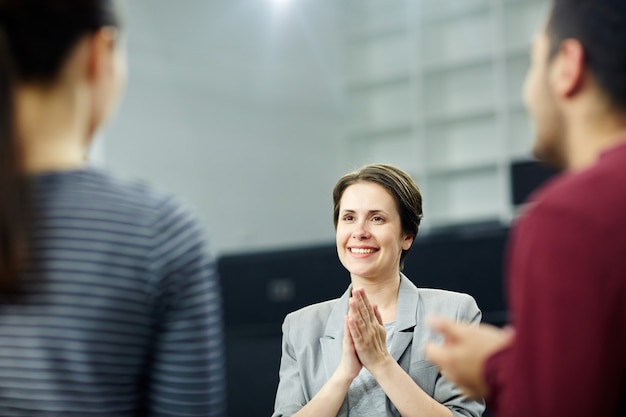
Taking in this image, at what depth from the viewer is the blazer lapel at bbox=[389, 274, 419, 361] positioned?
6.56 feet

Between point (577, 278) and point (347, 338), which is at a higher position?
point (577, 278)

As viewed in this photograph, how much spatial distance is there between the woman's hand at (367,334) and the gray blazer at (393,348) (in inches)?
4.8

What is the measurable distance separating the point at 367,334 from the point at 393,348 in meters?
0.16

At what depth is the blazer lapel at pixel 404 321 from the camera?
2.00m

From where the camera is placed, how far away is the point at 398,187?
2090 millimetres

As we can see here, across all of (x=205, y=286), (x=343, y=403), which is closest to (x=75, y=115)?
(x=205, y=286)

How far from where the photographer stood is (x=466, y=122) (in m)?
8.44

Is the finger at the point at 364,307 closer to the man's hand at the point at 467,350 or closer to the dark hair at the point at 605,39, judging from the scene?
the man's hand at the point at 467,350

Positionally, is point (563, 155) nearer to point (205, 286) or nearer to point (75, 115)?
point (205, 286)

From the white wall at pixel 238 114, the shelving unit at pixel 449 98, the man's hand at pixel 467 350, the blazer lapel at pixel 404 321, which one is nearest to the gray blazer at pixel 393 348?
the blazer lapel at pixel 404 321

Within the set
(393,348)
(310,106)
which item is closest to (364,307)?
(393,348)

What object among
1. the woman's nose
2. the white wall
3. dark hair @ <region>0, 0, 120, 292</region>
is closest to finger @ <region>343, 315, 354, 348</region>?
the woman's nose

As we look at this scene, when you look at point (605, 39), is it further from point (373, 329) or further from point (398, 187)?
point (398, 187)

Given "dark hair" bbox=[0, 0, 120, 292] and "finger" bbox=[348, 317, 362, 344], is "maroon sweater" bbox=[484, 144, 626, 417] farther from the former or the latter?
"finger" bbox=[348, 317, 362, 344]
